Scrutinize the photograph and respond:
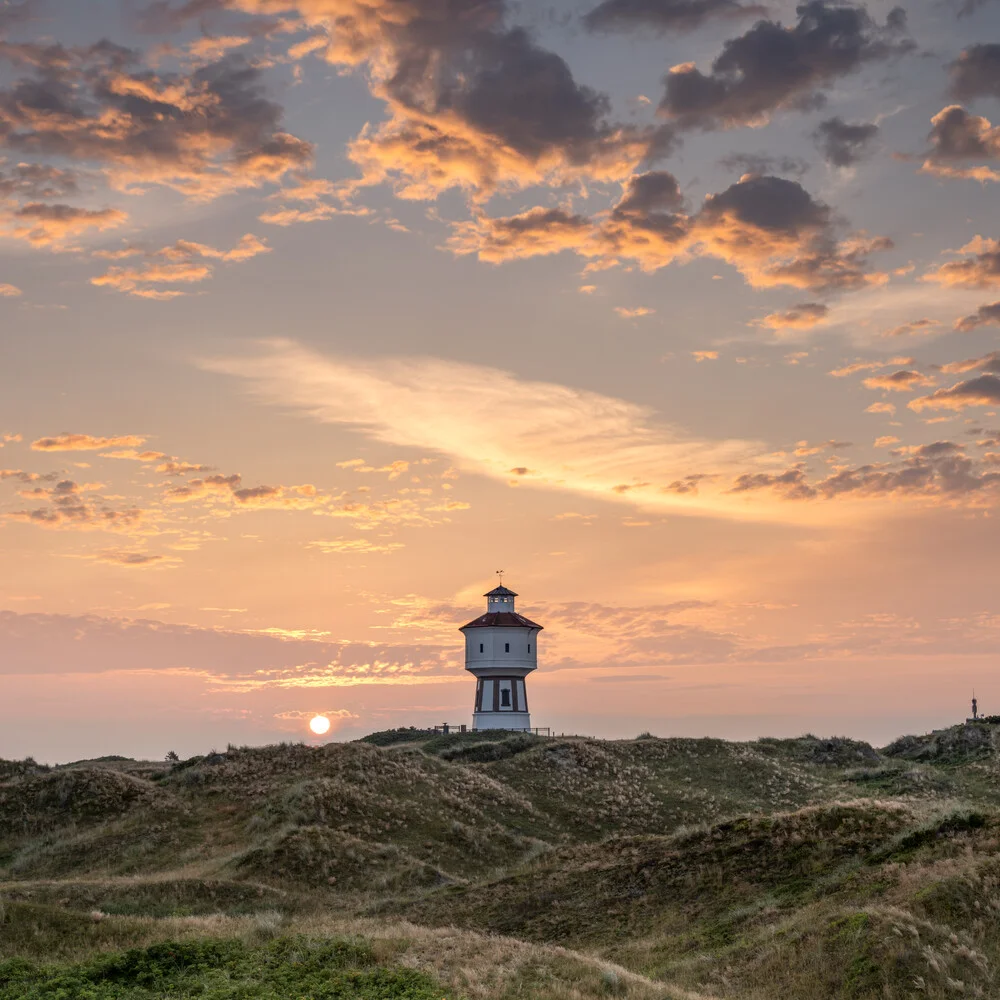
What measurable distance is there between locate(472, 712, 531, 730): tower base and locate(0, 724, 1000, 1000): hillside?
23486 mm

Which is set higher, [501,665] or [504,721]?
[501,665]

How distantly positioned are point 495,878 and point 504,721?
5891 cm

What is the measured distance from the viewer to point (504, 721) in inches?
3789

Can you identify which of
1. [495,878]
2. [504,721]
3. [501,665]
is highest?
[501,665]

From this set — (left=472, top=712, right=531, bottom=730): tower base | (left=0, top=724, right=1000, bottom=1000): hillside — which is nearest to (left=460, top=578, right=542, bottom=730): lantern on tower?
(left=472, top=712, right=531, bottom=730): tower base

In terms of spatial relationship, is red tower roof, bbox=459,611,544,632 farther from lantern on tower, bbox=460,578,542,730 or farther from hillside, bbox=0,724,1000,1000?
hillside, bbox=0,724,1000,1000

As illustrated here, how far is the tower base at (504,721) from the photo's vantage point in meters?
96.1

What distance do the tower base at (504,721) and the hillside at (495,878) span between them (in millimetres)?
23486

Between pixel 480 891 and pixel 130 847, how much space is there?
78.9 ft

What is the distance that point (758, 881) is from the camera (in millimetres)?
29719

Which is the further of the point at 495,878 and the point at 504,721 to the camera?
the point at 504,721

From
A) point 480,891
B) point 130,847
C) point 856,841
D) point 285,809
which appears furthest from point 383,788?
point 856,841

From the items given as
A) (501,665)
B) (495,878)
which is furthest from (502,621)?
(495,878)

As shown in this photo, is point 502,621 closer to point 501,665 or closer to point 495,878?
point 501,665
